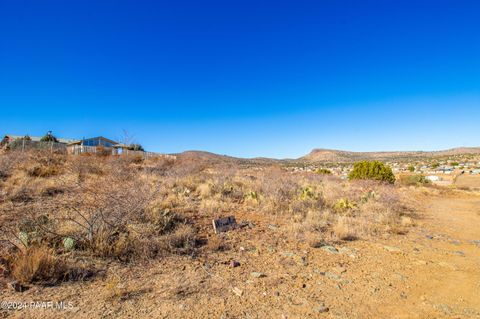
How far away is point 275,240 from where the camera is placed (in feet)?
19.5

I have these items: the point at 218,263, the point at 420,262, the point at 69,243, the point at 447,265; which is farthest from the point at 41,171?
the point at 447,265

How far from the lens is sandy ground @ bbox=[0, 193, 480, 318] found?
125 inches

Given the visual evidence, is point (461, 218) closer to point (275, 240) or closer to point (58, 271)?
point (275, 240)

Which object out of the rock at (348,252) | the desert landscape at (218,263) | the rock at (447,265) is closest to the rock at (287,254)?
the desert landscape at (218,263)

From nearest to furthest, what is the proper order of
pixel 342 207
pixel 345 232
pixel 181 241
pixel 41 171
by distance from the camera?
pixel 181 241
pixel 345 232
pixel 342 207
pixel 41 171

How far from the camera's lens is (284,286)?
386 centimetres

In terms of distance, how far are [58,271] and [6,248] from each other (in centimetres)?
119

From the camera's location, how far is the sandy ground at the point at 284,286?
3186mm

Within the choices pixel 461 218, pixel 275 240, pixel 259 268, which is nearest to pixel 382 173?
pixel 461 218

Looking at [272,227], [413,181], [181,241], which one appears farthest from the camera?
[413,181]

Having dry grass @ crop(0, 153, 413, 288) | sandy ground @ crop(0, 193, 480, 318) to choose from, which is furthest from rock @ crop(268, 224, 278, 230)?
sandy ground @ crop(0, 193, 480, 318)

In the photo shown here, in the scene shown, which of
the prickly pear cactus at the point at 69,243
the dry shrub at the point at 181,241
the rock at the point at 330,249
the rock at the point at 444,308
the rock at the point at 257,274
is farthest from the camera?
the rock at the point at 330,249

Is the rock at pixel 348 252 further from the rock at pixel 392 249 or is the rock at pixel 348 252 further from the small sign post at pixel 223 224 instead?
the small sign post at pixel 223 224

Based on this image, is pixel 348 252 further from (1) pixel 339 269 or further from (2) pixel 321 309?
(2) pixel 321 309
